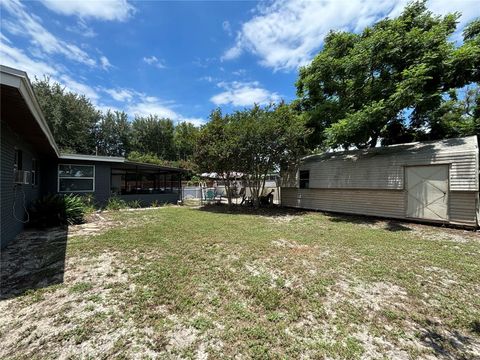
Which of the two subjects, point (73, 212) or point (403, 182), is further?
point (403, 182)

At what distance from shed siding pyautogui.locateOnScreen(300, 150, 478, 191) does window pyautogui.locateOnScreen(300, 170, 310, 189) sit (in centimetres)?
23

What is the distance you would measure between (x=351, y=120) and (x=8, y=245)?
11176 millimetres

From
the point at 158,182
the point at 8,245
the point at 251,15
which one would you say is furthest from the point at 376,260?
the point at 158,182

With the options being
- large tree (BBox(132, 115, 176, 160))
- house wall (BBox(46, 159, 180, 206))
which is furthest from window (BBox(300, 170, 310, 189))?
large tree (BBox(132, 115, 176, 160))

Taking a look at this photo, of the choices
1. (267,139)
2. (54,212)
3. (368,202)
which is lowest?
(54,212)

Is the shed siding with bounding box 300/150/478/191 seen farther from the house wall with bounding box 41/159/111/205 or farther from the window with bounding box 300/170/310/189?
the house wall with bounding box 41/159/111/205

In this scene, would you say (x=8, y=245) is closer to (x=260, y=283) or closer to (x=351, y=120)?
(x=260, y=283)

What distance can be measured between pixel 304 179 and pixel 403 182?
14.8 feet

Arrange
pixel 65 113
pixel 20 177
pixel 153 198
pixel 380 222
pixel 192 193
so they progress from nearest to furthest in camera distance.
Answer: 1. pixel 20 177
2. pixel 380 222
3. pixel 153 198
4. pixel 192 193
5. pixel 65 113

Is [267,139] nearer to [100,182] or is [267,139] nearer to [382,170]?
[382,170]

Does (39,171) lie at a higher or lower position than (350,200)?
higher

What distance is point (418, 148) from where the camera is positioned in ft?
27.9

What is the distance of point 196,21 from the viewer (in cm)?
925

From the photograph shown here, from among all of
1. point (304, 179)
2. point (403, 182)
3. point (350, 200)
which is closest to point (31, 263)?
point (350, 200)
